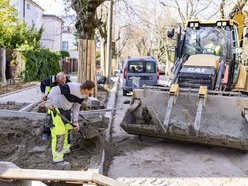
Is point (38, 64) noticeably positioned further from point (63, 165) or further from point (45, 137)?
point (63, 165)

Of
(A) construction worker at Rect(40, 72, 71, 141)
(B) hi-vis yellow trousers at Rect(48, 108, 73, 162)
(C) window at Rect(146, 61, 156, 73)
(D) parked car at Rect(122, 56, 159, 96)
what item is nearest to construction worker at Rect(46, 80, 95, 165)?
(B) hi-vis yellow trousers at Rect(48, 108, 73, 162)

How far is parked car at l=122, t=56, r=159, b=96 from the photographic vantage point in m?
17.3

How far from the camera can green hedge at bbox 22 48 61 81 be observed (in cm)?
2192

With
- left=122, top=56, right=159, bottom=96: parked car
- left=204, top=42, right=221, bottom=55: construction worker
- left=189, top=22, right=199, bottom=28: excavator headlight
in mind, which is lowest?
left=122, top=56, right=159, bottom=96: parked car

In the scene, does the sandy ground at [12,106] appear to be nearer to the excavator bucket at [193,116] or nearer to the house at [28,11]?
the excavator bucket at [193,116]

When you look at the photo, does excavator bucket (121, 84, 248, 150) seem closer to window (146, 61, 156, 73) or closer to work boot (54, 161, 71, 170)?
work boot (54, 161, 71, 170)

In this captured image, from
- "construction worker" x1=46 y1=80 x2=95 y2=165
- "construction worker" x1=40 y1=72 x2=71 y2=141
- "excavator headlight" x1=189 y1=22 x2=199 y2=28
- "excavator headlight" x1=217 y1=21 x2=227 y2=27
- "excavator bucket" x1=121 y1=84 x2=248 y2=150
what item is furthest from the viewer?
"excavator headlight" x1=189 y1=22 x2=199 y2=28

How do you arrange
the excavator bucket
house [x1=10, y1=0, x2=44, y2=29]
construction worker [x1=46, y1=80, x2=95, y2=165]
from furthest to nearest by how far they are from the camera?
house [x1=10, y1=0, x2=44, y2=29], the excavator bucket, construction worker [x1=46, y1=80, x2=95, y2=165]

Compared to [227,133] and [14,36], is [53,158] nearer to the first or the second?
[227,133]

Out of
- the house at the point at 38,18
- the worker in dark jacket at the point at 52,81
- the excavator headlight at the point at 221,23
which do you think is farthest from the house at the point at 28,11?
the worker in dark jacket at the point at 52,81

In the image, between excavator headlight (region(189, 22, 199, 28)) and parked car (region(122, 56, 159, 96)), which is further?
parked car (region(122, 56, 159, 96))

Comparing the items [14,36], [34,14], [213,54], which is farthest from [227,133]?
[34,14]

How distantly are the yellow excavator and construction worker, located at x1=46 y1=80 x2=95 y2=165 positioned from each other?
5.66 ft

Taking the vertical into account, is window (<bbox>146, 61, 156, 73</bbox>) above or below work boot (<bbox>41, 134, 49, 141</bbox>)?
above
